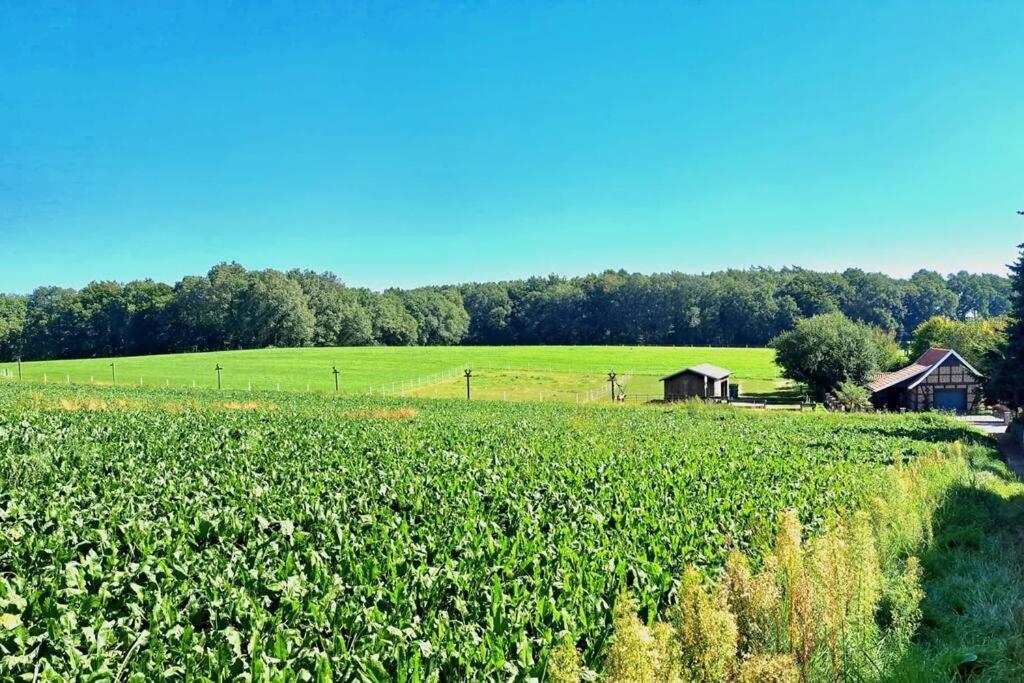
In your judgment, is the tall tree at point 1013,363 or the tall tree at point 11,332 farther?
the tall tree at point 11,332

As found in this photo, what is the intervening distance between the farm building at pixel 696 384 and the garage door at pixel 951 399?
1835 centimetres

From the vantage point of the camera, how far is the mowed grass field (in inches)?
2539

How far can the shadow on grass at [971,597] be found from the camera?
6789 millimetres

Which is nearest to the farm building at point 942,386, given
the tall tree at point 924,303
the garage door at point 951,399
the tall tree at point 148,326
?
the garage door at point 951,399

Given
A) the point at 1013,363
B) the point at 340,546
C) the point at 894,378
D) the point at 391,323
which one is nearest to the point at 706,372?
the point at 894,378

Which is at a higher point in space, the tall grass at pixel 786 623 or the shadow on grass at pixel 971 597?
the tall grass at pixel 786 623

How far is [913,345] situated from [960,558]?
93633mm

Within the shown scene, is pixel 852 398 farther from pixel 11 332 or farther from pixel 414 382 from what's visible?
pixel 11 332

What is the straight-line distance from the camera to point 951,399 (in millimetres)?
54031

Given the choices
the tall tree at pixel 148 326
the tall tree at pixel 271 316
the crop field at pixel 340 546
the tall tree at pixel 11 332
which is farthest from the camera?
the tall tree at pixel 148 326

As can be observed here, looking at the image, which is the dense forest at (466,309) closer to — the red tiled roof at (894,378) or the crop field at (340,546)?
the red tiled roof at (894,378)

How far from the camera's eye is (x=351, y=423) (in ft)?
62.6

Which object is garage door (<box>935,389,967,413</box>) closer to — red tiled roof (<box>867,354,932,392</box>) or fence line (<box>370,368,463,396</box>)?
red tiled roof (<box>867,354,932,392</box>)

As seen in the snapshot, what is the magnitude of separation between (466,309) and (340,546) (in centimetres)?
13712
